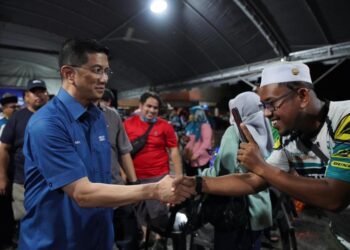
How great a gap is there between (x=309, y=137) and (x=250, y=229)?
986 millimetres

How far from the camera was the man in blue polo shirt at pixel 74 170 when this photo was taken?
1.49m

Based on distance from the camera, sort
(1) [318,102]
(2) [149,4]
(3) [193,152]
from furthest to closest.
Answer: (2) [149,4] < (3) [193,152] < (1) [318,102]

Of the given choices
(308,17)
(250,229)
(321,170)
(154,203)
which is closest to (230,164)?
(250,229)

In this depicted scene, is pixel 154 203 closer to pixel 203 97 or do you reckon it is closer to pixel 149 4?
pixel 149 4

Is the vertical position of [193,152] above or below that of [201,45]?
below

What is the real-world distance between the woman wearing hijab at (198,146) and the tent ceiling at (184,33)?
3041 millimetres

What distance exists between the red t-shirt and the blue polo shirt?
85.5 inches

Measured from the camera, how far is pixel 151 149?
3971mm

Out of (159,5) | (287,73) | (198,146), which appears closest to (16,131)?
(287,73)

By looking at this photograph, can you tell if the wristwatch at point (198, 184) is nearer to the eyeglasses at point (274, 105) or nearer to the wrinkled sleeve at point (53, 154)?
the eyeglasses at point (274, 105)

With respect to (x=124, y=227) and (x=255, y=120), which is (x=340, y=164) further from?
(x=124, y=227)

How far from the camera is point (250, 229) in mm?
2379

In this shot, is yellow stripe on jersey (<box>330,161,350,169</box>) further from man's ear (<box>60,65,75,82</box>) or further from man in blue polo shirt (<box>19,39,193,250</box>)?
man's ear (<box>60,65,75,82</box>)

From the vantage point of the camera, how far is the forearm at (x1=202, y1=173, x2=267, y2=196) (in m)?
2.24
